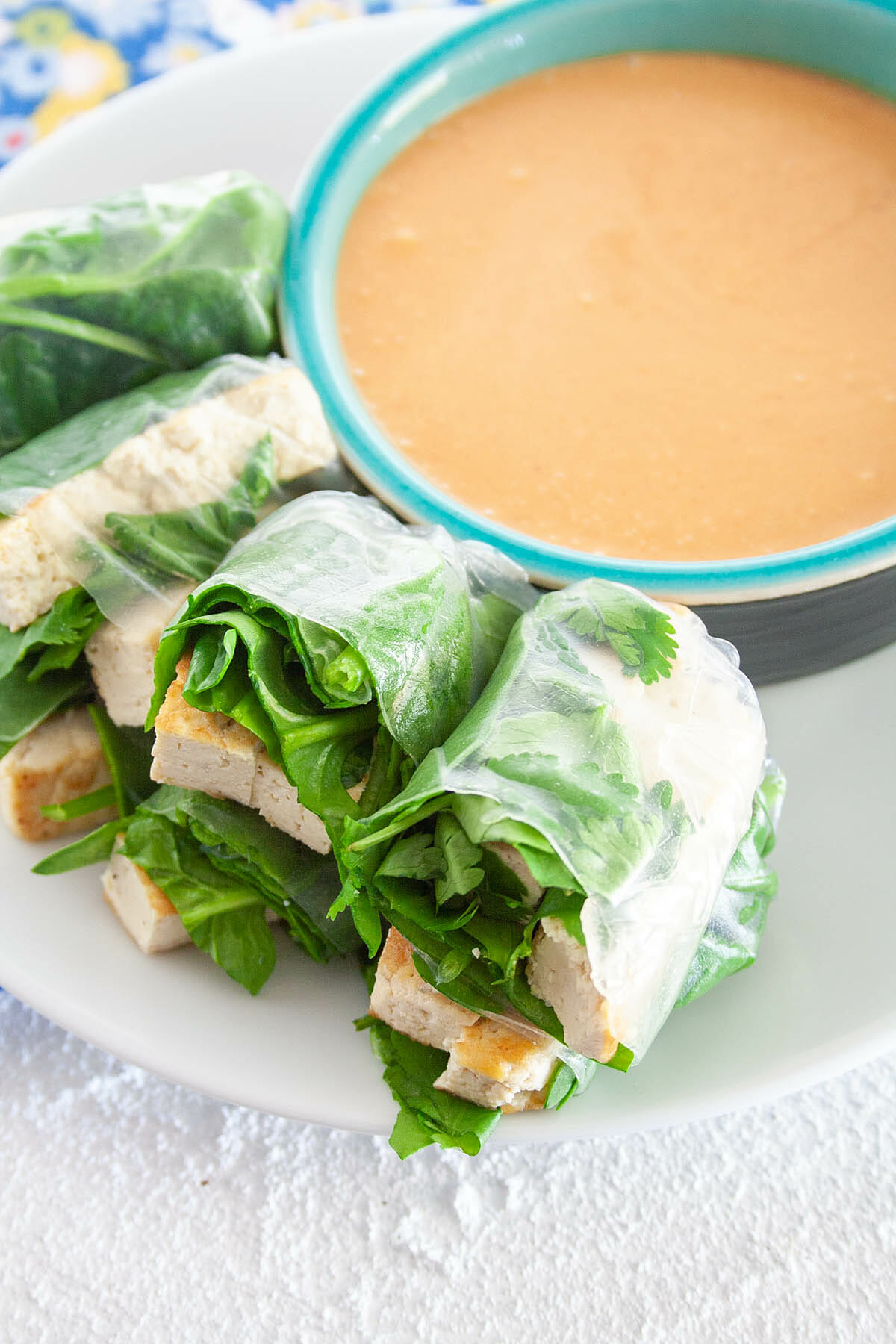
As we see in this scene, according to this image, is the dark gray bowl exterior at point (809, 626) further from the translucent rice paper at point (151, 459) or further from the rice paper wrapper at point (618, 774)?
the translucent rice paper at point (151, 459)

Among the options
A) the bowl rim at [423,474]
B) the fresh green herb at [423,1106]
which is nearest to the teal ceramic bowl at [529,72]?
the bowl rim at [423,474]

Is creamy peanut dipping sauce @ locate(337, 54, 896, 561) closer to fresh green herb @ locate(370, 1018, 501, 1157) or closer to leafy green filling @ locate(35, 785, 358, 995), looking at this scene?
leafy green filling @ locate(35, 785, 358, 995)

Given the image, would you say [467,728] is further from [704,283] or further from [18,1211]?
[704,283]

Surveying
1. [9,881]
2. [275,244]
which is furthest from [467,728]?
[275,244]

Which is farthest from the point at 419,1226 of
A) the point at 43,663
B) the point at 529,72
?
the point at 529,72

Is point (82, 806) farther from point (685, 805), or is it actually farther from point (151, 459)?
point (685, 805)

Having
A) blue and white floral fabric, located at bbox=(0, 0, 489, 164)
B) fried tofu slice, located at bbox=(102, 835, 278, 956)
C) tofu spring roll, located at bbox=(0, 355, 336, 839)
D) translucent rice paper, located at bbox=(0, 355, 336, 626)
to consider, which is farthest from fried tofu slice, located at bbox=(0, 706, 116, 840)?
blue and white floral fabric, located at bbox=(0, 0, 489, 164)
